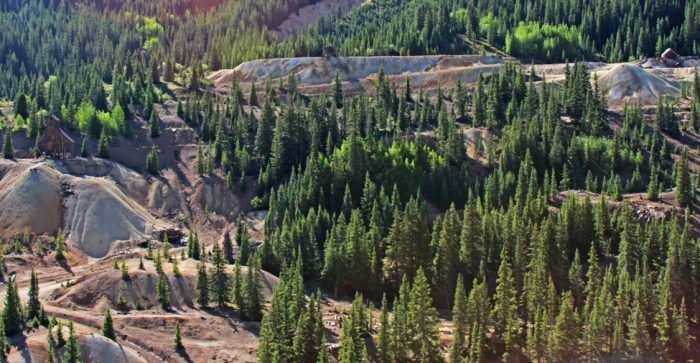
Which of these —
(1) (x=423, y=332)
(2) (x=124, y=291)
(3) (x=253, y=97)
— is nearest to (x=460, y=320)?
(1) (x=423, y=332)

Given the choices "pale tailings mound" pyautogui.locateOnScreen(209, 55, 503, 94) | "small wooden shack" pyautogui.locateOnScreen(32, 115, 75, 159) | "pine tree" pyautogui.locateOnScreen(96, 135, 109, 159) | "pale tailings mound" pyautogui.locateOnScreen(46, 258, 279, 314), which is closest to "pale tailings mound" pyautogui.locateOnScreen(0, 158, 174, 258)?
"pine tree" pyautogui.locateOnScreen(96, 135, 109, 159)

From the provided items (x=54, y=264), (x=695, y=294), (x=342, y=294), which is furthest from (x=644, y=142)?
(x=54, y=264)

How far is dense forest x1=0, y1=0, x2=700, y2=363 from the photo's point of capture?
7869cm

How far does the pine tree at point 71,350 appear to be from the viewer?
6750 centimetres

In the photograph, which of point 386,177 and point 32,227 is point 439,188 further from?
point 32,227

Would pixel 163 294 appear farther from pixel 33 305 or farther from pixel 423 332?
pixel 423 332

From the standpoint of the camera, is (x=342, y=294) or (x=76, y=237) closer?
(x=342, y=294)

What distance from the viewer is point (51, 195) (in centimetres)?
12469

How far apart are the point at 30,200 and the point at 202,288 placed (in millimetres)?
48465

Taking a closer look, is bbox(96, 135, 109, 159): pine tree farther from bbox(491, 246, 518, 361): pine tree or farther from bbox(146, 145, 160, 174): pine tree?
bbox(491, 246, 518, 361): pine tree

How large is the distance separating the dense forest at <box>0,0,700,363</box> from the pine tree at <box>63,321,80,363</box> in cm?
1096

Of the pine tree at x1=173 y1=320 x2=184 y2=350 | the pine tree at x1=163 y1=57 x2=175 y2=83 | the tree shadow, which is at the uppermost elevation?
the pine tree at x1=163 y1=57 x2=175 y2=83

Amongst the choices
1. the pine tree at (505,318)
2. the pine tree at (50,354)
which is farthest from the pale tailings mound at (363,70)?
the pine tree at (50,354)

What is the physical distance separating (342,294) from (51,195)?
186 feet
